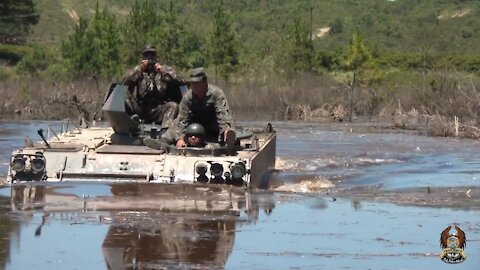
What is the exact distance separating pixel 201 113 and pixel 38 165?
6.99 ft

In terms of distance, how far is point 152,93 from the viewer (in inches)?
569

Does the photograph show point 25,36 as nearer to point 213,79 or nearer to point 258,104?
point 213,79

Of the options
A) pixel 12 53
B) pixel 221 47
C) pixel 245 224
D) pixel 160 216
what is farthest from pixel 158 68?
pixel 12 53

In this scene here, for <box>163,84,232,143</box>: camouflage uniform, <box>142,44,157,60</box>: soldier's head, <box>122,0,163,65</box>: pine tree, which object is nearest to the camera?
<box>163,84,232,143</box>: camouflage uniform

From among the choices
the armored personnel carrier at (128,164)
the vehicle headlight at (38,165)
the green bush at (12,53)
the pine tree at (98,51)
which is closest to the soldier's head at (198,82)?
the armored personnel carrier at (128,164)

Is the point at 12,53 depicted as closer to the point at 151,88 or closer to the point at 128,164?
the point at 151,88

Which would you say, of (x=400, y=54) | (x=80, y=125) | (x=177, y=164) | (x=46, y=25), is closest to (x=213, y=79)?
(x=400, y=54)

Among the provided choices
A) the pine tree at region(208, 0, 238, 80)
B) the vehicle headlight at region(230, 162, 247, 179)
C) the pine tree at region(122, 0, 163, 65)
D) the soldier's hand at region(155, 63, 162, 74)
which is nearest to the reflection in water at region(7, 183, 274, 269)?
the vehicle headlight at region(230, 162, 247, 179)

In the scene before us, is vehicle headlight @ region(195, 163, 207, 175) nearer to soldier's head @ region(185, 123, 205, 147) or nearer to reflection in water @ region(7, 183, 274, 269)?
reflection in water @ region(7, 183, 274, 269)

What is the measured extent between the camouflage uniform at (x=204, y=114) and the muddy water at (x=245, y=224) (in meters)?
1.14

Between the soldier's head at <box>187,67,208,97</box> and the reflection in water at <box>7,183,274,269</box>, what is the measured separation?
4.82ft

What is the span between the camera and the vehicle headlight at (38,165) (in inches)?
504

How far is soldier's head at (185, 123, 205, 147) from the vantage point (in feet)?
43.3

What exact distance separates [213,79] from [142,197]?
3406cm
